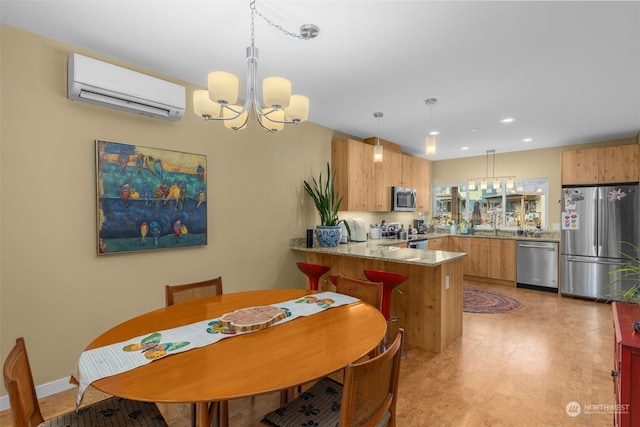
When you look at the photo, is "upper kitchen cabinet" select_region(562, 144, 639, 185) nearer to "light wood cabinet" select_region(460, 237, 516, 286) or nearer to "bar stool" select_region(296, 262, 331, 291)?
"light wood cabinet" select_region(460, 237, 516, 286)

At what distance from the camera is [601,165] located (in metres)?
4.73

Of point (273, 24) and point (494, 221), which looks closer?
point (273, 24)

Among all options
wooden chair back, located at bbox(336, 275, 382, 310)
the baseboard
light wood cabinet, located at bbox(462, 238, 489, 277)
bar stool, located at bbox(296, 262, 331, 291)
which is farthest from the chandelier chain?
light wood cabinet, located at bbox(462, 238, 489, 277)

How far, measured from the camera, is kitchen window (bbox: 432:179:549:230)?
5.88 metres

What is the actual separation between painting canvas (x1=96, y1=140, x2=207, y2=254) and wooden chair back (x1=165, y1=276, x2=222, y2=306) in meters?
0.75

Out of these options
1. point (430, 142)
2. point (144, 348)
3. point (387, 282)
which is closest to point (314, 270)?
point (387, 282)

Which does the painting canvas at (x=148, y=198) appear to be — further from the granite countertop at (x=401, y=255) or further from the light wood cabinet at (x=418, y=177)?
the light wood cabinet at (x=418, y=177)

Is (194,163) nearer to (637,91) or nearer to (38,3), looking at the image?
(38,3)

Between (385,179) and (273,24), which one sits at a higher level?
(273,24)

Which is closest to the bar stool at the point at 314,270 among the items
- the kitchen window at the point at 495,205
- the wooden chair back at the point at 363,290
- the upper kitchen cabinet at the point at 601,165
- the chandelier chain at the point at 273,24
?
the wooden chair back at the point at 363,290

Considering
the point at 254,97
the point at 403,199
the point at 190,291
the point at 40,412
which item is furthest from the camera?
the point at 403,199

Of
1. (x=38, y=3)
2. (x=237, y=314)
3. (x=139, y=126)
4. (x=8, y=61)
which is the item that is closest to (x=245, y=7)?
(x=38, y=3)

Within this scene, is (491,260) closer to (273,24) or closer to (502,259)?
(502,259)

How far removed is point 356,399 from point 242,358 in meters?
0.50
